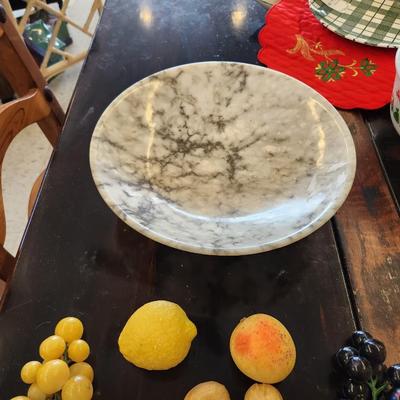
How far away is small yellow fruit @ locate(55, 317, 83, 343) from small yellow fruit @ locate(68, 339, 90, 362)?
0.04 feet

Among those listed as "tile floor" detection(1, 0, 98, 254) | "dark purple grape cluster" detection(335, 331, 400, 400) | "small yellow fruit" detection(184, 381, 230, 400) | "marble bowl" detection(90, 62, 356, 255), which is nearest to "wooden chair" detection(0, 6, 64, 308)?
"marble bowl" detection(90, 62, 356, 255)

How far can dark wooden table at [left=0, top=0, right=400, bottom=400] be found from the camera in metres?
0.45

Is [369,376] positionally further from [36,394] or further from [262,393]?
[36,394]

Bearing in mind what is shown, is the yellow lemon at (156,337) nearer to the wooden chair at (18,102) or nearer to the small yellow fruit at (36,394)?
the small yellow fruit at (36,394)

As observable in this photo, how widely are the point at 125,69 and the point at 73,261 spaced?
408mm

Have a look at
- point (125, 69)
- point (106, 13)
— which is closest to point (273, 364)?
point (125, 69)

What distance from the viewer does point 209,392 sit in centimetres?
41

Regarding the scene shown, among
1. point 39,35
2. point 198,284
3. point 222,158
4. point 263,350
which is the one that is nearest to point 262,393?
point 263,350

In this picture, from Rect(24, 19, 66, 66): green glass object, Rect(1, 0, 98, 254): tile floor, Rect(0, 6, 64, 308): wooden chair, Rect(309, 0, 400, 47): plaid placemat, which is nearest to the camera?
Rect(0, 6, 64, 308): wooden chair

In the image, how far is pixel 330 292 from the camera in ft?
1.65

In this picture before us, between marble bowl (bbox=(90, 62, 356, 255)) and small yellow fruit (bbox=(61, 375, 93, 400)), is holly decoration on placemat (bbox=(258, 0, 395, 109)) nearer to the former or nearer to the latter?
marble bowl (bbox=(90, 62, 356, 255))

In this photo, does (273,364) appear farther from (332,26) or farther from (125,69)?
(332,26)

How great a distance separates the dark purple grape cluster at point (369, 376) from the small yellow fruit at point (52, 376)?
11.0 inches

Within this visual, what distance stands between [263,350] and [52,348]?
215 mm
